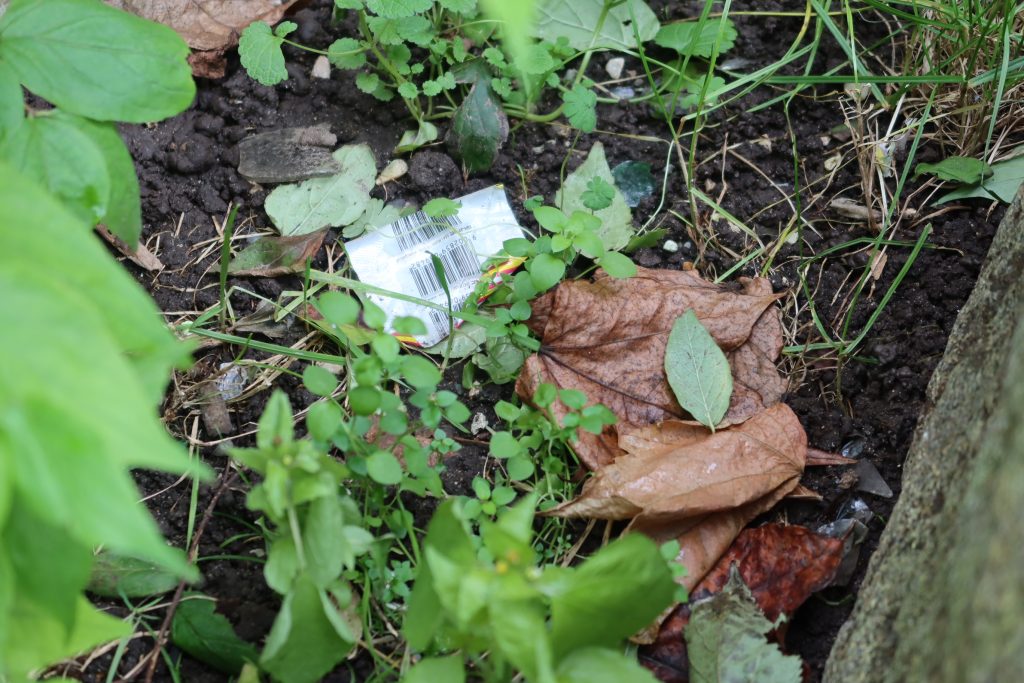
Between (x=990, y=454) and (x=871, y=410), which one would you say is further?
(x=871, y=410)

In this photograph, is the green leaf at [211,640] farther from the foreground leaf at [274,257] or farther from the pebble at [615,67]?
the pebble at [615,67]

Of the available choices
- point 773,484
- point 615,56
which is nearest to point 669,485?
point 773,484

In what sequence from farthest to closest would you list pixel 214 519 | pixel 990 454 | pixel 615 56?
pixel 615 56 < pixel 214 519 < pixel 990 454

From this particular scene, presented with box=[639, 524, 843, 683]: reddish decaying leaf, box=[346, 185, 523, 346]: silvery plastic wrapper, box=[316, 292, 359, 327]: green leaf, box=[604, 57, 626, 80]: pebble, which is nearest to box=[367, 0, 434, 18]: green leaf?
box=[346, 185, 523, 346]: silvery plastic wrapper

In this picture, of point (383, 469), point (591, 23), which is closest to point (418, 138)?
point (591, 23)

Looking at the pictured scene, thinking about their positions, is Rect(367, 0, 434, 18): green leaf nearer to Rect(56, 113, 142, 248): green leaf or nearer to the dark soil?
the dark soil

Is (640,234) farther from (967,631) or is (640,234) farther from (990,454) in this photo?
(967,631)
